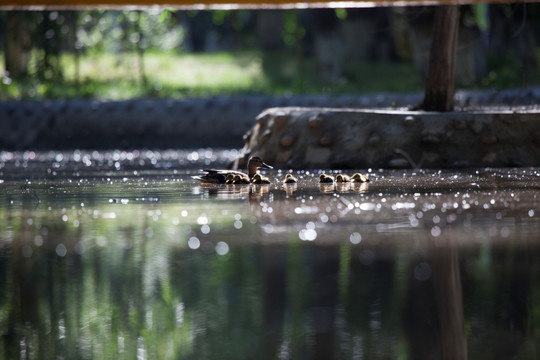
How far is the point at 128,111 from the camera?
2472 cm

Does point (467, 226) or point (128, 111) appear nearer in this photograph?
point (467, 226)

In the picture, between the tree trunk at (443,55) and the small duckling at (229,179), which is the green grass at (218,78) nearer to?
the tree trunk at (443,55)

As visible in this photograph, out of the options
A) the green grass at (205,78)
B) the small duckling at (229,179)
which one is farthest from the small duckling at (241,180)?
the green grass at (205,78)

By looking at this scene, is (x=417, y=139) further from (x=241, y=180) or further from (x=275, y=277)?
(x=275, y=277)

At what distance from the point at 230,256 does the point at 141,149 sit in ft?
62.2

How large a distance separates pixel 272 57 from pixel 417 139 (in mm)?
25445

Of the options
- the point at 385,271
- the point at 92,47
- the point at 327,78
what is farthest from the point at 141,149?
the point at 385,271

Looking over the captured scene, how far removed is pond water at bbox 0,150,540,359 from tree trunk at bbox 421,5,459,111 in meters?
5.41

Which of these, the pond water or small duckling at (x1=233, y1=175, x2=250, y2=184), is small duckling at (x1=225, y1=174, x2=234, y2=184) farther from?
the pond water

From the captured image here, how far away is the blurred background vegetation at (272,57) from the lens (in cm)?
2925

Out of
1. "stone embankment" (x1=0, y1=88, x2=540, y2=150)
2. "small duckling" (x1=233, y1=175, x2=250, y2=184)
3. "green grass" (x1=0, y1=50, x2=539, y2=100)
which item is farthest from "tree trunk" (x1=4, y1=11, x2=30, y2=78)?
"small duckling" (x1=233, y1=175, x2=250, y2=184)

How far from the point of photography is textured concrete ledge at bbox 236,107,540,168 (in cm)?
1339

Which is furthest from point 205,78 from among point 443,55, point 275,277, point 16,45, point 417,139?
point 275,277

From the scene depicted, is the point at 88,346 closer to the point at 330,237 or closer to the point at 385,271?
the point at 385,271
